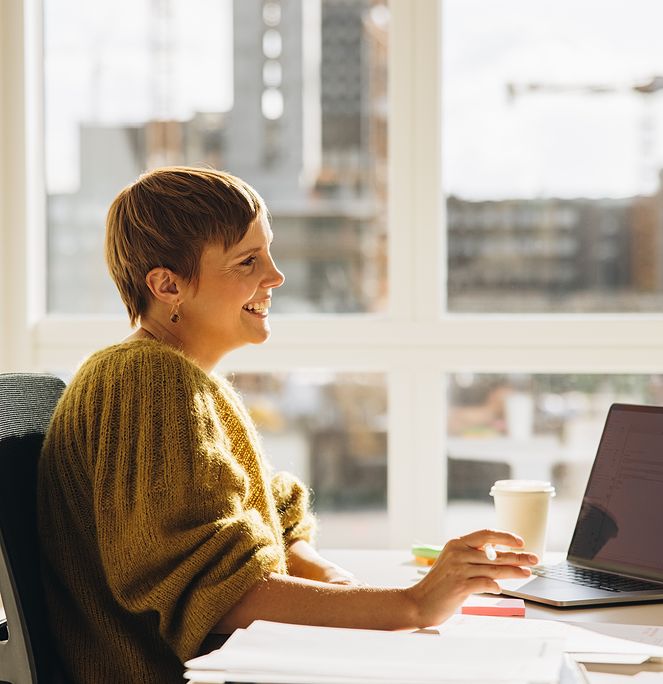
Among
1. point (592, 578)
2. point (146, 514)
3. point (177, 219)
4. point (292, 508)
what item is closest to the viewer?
point (146, 514)

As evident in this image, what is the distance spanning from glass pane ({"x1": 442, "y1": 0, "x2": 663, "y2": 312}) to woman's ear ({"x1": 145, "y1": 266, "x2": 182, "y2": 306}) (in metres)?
1.40

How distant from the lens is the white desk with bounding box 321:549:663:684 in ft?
3.57

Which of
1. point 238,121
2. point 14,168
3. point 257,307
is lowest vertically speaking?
point 257,307

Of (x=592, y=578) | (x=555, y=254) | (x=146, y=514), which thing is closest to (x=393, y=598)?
(x=146, y=514)

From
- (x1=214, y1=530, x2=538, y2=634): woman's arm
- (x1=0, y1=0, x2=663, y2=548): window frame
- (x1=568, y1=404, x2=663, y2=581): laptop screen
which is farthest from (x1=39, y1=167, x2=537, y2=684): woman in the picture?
(x1=0, y1=0, x2=663, y2=548): window frame

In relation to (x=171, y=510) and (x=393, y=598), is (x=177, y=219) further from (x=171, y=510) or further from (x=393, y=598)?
(x=393, y=598)

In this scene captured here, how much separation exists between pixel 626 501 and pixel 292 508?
530 millimetres

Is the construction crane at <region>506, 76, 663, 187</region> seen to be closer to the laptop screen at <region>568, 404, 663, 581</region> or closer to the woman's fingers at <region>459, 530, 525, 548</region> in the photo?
the laptop screen at <region>568, 404, 663, 581</region>

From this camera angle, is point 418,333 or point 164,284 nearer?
point 164,284

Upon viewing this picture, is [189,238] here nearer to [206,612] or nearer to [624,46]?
[206,612]

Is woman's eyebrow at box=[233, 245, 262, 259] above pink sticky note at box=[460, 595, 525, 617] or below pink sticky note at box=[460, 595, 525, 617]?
above

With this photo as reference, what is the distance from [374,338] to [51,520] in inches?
57.5

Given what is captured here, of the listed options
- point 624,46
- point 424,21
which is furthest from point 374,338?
point 624,46

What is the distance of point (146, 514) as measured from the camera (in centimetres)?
119
